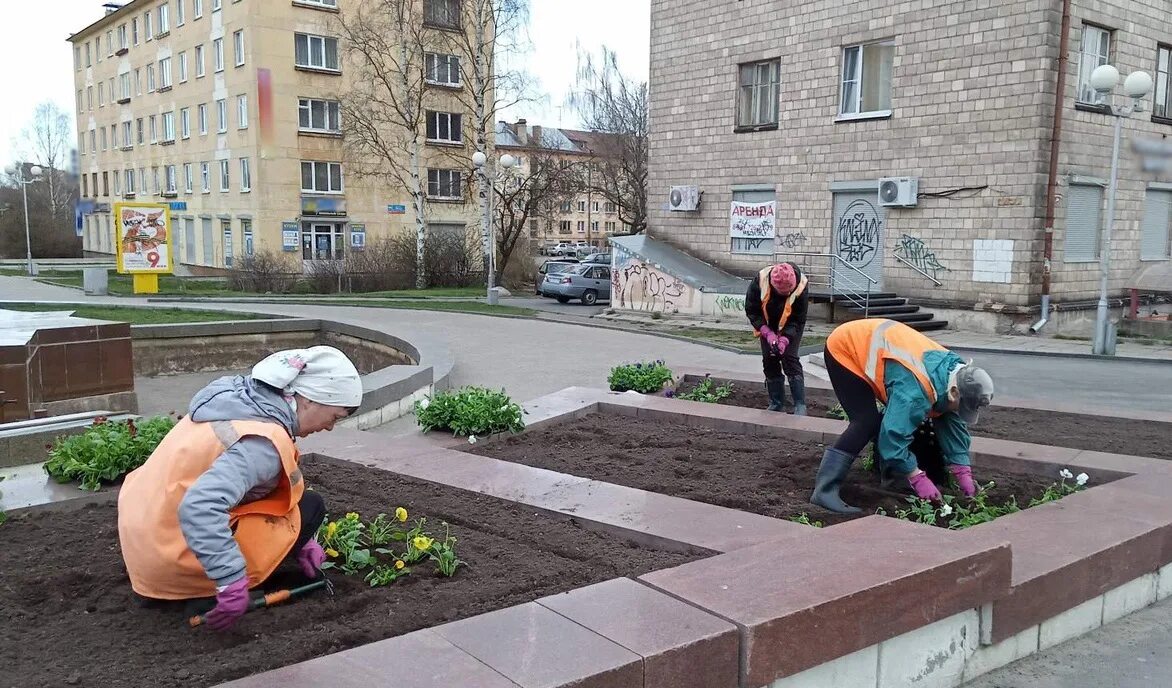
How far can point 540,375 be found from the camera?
495 inches

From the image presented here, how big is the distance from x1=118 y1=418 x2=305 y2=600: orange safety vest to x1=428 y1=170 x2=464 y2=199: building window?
4137 cm

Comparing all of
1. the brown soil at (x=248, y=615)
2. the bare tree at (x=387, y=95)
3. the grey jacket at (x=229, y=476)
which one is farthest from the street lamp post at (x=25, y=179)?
the grey jacket at (x=229, y=476)

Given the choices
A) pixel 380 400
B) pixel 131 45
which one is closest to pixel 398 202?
pixel 131 45

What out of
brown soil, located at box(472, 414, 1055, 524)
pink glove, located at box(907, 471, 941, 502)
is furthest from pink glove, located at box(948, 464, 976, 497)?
pink glove, located at box(907, 471, 941, 502)

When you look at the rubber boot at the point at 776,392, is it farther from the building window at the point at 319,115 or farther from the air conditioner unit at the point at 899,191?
the building window at the point at 319,115

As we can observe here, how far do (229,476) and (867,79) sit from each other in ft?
66.0

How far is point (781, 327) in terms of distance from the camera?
845cm

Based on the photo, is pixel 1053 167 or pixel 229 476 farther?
pixel 1053 167

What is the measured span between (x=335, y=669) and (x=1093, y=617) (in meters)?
3.45

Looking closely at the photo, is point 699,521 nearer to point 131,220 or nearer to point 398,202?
point 131,220

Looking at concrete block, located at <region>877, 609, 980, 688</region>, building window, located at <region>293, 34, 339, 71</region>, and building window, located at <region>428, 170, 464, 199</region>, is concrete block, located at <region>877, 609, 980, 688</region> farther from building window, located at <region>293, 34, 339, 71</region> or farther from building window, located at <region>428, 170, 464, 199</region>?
building window, located at <region>428, 170, 464, 199</region>

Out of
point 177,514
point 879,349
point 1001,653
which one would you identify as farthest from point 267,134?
point 1001,653

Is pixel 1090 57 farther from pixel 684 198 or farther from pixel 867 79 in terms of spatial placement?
pixel 684 198

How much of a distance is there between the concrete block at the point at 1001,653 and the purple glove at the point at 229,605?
2838 mm
